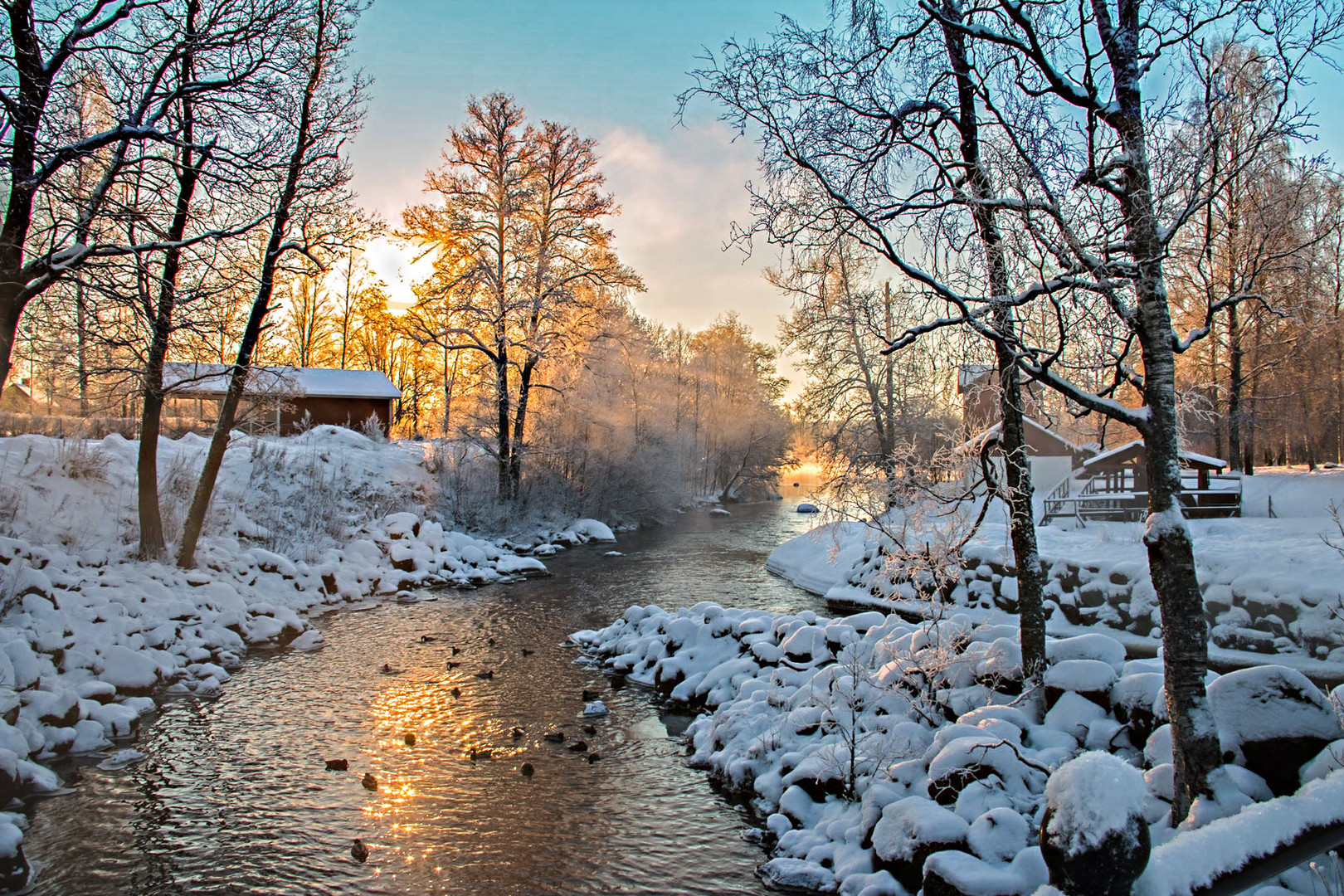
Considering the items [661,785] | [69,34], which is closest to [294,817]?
[661,785]

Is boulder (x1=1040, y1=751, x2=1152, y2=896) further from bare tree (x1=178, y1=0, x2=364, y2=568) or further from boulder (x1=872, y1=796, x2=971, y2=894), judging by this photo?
bare tree (x1=178, y1=0, x2=364, y2=568)

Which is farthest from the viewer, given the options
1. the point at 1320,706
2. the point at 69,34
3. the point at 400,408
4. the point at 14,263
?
the point at 400,408

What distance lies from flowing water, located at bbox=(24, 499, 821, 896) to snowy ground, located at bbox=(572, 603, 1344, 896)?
0.61m

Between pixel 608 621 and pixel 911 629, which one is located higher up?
pixel 911 629

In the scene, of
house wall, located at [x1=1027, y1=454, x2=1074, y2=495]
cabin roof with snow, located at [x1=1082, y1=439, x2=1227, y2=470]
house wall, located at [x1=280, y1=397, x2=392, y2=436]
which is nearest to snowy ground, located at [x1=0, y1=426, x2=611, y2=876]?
house wall, located at [x1=280, y1=397, x2=392, y2=436]

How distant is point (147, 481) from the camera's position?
1130 centimetres

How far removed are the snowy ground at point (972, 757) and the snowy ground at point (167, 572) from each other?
222 inches

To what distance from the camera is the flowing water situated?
16.4 feet

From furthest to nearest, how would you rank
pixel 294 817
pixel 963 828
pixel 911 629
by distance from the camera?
pixel 911 629 → pixel 294 817 → pixel 963 828

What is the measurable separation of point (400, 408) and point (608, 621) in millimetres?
34912

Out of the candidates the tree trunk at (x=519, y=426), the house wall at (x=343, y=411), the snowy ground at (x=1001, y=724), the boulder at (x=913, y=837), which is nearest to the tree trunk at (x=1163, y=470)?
the snowy ground at (x=1001, y=724)

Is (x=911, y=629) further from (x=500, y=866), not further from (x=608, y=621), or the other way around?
(x=608, y=621)

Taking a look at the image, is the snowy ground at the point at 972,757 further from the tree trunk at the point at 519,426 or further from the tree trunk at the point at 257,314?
the tree trunk at the point at 519,426

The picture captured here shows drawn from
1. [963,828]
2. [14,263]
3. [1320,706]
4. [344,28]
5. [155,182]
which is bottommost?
[963,828]
